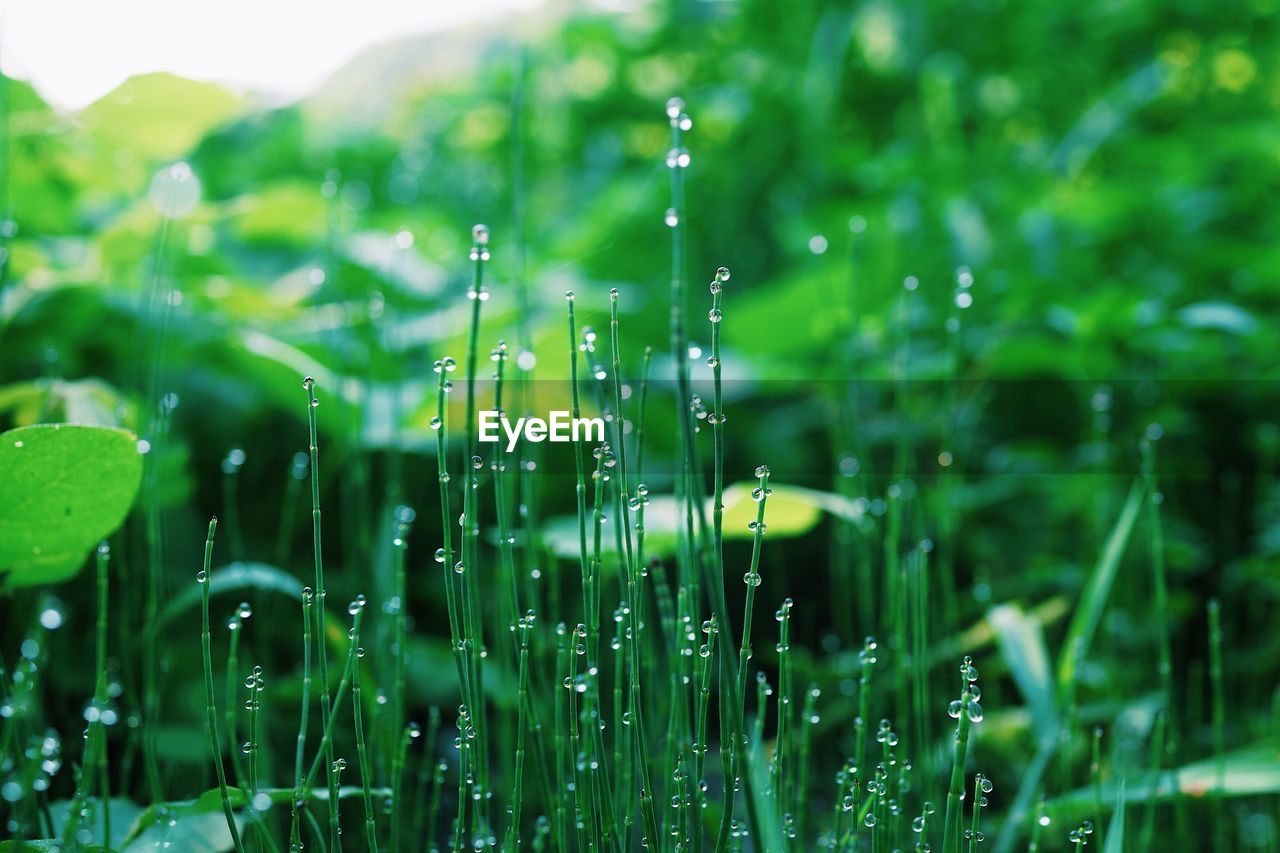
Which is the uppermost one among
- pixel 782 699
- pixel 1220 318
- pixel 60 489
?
pixel 1220 318

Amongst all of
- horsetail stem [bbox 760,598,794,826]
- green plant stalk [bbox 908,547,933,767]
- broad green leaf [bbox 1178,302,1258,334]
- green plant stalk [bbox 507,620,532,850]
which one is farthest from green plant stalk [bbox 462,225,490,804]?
broad green leaf [bbox 1178,302,1258,334]

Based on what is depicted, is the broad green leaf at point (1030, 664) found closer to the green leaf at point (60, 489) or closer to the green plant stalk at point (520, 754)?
the green plant stalk at point (520, 754)

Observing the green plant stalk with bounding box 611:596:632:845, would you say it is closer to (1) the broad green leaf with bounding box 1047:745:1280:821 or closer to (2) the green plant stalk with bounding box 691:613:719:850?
(2) the green plant stalk with bounding box 691:613:719:850

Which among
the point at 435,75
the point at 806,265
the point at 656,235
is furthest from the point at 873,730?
the point at 435,75

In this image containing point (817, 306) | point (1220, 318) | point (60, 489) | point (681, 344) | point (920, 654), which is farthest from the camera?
point (817, 306)

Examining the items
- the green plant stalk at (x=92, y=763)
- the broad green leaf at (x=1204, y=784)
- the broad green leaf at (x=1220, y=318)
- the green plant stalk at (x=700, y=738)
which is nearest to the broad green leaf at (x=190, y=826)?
the green plant stalk at (x=92, y=763)

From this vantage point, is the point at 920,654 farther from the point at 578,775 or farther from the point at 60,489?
the point at 60,489

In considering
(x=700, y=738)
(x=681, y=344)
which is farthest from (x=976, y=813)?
(x=681, y=344)
